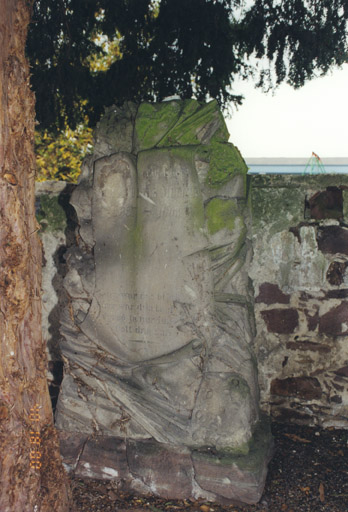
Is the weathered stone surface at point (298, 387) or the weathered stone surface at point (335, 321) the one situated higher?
the weathered stone surface at point (335, 321)

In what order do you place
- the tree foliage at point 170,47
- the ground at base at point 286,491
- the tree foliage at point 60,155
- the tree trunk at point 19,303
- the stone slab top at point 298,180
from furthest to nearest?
the tree foliage at point 60,155, the tree foliage at point 170,47, the stone slab top at point 298,180, the ground at base at point 286,491, the tree trunk at point 19,303

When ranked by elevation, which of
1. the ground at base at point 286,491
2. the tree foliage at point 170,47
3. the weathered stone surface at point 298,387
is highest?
the tree foliage at point 170,47

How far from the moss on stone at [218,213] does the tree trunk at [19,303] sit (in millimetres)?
930

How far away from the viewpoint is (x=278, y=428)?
11.6 ft

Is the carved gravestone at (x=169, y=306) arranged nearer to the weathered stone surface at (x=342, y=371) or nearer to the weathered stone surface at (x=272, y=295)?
the weathered stone surface at (x=272, y=295)

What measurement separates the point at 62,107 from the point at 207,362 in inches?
221

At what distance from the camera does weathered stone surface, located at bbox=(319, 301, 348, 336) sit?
138 inches

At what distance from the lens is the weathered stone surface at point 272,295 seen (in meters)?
3.59

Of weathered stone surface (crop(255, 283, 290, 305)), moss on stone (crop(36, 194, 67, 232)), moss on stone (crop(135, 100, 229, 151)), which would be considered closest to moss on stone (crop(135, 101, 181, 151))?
moss on stone (crop(135, 100, 229, 151))

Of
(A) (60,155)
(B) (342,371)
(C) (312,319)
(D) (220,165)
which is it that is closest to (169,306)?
(D) (220,165)

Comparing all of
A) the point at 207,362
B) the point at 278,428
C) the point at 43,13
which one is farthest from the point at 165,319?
the point at 43,13

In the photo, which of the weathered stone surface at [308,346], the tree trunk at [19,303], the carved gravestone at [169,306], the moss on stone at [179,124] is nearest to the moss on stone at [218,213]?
the carved gravestone at [169,306]
